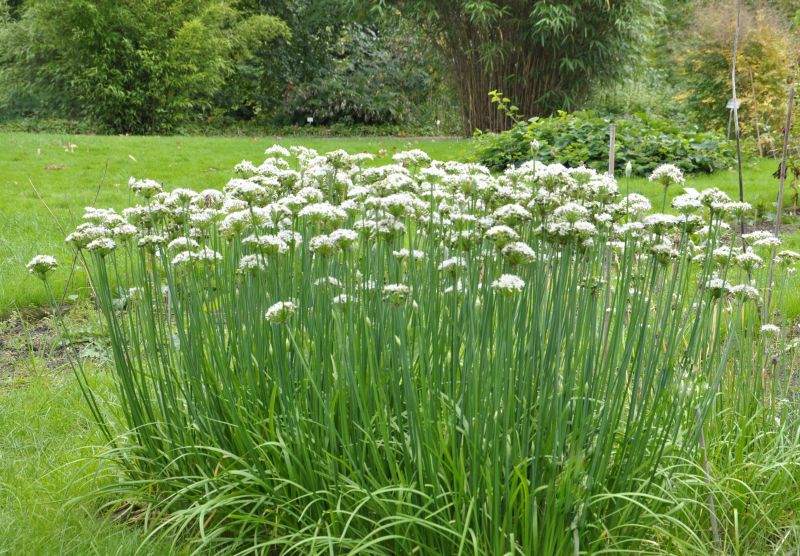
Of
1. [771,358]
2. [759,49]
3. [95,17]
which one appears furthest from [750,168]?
[95,17]

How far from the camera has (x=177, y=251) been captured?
250 cm

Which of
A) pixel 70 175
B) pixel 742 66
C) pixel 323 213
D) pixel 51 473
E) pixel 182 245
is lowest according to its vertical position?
pixel 51 473

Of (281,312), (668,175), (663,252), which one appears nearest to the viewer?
(281,312)

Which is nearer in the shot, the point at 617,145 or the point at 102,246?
the point at 102,246

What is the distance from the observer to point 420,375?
7.59 ft

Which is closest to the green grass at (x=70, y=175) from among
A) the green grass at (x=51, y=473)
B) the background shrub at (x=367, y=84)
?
the green grass at (x=51, y=473)

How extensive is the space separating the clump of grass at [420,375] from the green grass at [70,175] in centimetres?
193

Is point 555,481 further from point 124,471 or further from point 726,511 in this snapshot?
point 124,471

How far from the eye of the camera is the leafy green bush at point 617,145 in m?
9.19

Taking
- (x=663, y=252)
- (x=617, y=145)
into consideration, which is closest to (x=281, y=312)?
(x=663, y=252)

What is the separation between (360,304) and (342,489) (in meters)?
0.52

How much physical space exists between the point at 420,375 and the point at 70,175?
8.41m

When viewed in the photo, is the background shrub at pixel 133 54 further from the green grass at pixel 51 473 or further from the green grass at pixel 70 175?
the green grass at pixel 51 473

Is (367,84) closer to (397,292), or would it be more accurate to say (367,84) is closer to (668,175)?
(668,175)
